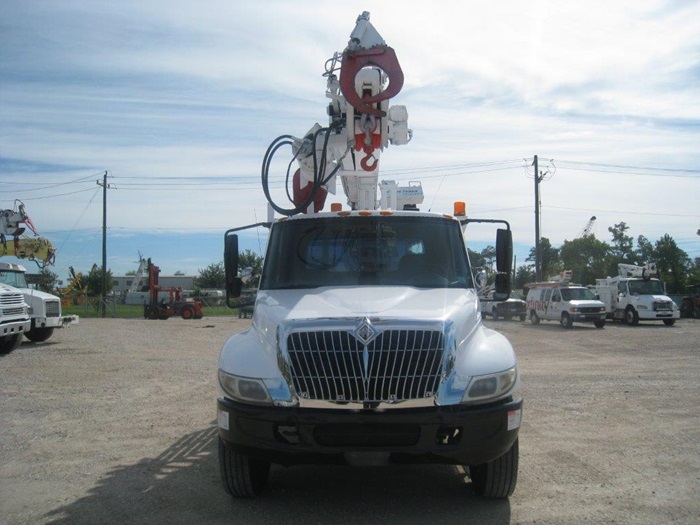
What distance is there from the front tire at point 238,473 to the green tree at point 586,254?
67.9 meters

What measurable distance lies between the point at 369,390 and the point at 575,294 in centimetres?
2685

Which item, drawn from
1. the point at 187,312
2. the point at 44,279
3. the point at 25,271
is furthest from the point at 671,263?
the point at 25,271

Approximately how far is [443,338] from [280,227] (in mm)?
2157

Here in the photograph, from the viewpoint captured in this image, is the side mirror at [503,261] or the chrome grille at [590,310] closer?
the side mirror at [503,261]

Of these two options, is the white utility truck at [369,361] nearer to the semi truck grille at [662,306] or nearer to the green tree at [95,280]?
the semi truck grille at [662,306]

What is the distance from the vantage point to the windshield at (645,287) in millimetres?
31406

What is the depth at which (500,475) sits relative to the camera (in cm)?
513

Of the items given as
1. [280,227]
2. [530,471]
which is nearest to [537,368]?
[530,471]

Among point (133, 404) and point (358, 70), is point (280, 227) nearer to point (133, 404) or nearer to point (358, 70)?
point (358, 70)

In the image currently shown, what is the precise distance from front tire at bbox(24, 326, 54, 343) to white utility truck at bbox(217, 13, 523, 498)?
637 inches

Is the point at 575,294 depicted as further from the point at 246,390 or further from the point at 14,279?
the point at 246,390

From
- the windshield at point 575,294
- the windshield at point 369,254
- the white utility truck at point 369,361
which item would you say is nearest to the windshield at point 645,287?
the windshield at point 575,294

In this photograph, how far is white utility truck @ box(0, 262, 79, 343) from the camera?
18.0 meters

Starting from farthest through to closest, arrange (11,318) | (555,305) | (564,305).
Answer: (555,305)
(564,305)
(11,318)
